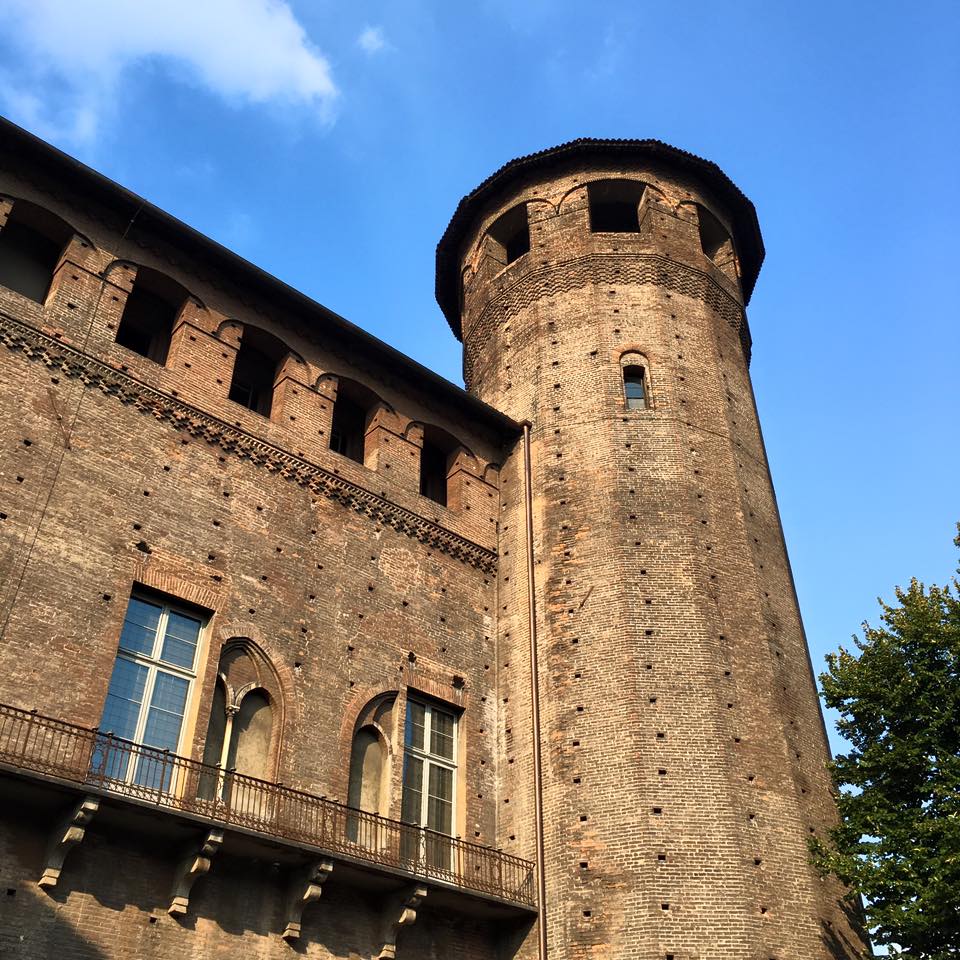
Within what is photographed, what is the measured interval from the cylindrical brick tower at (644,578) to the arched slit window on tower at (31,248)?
296 inches

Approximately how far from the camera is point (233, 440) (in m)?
13.7

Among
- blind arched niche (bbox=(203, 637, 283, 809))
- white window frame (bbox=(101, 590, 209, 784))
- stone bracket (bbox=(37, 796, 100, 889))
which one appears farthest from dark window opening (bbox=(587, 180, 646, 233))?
stone bracket (bbox=(37, 796, 100, 889))

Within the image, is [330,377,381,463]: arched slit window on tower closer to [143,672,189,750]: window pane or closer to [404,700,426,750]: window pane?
[404,700,426,750]: window pane

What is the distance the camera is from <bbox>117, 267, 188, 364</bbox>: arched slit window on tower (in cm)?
1419

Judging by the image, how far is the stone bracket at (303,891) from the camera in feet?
35.2

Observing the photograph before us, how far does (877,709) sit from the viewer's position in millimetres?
13391

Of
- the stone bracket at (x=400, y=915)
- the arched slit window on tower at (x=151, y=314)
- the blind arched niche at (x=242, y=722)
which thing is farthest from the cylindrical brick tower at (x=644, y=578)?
the arched slit window on tower at (x=151, y=314)

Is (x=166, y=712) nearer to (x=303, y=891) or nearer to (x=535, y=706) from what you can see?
(x=303, y=891)

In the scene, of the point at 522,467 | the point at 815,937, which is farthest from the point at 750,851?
the point at 522,467

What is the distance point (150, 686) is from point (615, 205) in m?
13.8

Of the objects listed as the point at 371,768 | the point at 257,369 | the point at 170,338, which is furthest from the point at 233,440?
the point at 371,768

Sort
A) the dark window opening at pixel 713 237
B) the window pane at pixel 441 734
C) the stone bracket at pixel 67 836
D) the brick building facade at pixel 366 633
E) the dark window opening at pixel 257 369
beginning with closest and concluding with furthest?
the stone bracket at pixel 67 836 < the brick building facade at pixel 366 633 < the window pane at pixel 441 734 < the dark window opening at pixel 257 369 < the dark window opening at pixel 713 237

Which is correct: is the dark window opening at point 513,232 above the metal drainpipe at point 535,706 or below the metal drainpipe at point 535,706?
above

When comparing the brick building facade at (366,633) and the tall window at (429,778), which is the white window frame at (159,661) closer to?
the brick building facade at (366,633)
